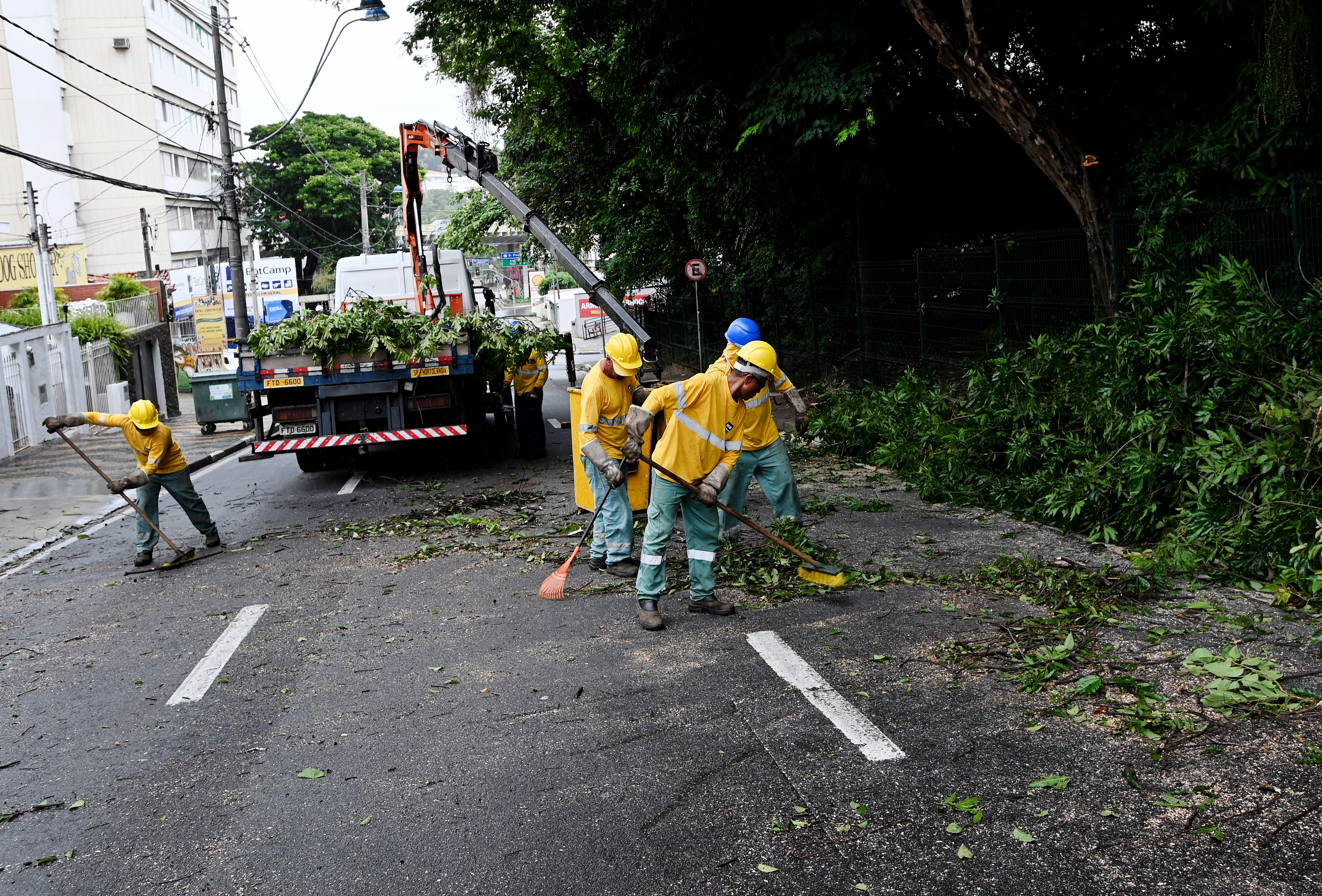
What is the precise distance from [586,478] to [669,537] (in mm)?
2763

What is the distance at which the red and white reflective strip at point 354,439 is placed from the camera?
12688mm

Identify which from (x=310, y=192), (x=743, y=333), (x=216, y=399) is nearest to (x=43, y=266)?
(x=216, y=399)

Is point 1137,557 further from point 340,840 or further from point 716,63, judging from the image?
point 716,63

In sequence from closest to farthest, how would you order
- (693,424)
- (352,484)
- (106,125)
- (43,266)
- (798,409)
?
(693,424)
(798,409)
(352,484)
(43,266)
(106,125)

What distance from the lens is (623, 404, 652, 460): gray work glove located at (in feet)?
21.2

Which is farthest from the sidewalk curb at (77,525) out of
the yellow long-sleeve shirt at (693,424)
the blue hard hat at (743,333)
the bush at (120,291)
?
the bush at (120,291)

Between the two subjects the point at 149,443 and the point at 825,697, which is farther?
the point at 149,443

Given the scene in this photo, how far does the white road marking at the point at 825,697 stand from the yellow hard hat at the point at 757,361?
1566 mm

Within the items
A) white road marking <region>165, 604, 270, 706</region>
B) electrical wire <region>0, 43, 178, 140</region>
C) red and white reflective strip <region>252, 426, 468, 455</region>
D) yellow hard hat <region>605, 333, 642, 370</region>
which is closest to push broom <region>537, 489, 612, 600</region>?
yellow hard hat <region>605, 333, 642, 370</region>

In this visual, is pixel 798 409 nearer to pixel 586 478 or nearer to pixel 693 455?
pixel 586 478

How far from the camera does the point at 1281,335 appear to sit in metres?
7.48

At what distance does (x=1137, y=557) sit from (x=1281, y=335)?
182 centimetres

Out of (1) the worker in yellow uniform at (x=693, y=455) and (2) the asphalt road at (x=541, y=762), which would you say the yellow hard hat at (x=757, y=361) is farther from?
(2) the asphalt road at (x=541, y=762)

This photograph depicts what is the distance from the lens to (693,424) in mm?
6703
